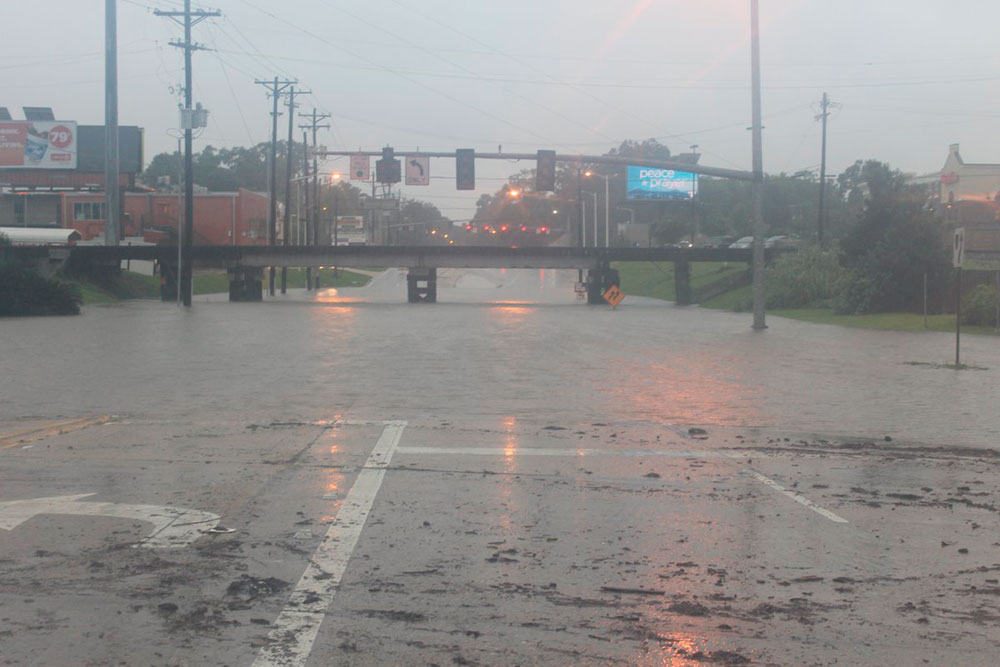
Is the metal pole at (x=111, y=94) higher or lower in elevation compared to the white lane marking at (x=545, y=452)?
higher

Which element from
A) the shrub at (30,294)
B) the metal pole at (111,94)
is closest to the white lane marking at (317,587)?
the shrub at (30,294)

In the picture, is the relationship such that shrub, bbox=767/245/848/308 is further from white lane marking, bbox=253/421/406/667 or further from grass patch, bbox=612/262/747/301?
white lane marking, bbox=253/421/406/667

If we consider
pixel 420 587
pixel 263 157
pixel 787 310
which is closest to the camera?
pixel 420 587

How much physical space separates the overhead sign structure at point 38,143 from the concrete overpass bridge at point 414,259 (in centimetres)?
2028

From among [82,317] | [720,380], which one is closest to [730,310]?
[82,317]

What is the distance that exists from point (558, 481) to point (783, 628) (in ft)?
14.0

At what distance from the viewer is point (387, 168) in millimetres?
40875

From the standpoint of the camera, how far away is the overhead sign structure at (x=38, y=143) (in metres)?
86.6

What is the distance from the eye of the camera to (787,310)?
60.3 m

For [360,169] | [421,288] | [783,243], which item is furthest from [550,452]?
[783,243]

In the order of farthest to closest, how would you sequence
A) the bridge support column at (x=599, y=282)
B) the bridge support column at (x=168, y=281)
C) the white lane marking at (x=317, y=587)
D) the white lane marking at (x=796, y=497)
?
the bridge support column at (x=599, y=282) → the bridge support column at (x=168, y=281) → the white lane marking at (x=796, y=497) → the white lane marking at (x=317, y=587)

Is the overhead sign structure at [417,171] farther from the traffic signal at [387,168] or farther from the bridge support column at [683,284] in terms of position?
the bridge support column at [683,284]

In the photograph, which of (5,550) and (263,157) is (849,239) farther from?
(263,157)

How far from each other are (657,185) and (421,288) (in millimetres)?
26550
